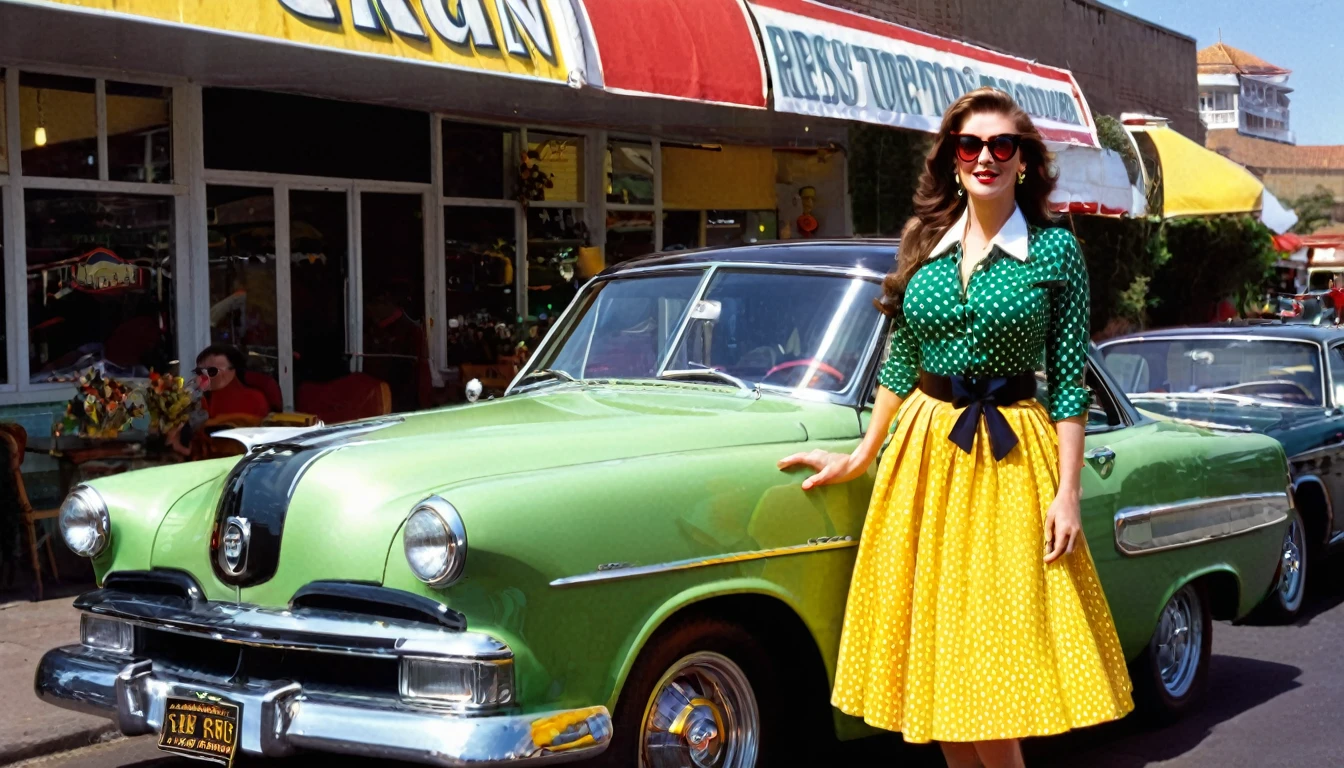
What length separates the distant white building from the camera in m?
93.1

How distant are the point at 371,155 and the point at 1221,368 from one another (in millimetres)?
6277

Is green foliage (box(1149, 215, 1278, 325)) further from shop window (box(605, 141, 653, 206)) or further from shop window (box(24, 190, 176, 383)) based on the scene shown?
shop window (box(24, 190, 176, 383))

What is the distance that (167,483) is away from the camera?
4.45m

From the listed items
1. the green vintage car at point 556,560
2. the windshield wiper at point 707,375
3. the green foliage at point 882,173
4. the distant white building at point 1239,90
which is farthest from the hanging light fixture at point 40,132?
the distant white building at point 1239,90

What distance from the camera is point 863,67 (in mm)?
11812

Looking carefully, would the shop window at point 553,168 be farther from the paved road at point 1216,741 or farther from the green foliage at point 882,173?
the paved road at point 1216,741

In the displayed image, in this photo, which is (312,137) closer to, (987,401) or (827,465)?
(827,465)

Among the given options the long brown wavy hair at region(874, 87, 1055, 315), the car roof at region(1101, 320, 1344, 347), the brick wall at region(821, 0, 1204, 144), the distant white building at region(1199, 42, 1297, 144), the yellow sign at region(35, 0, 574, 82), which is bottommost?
the car roof at region(1101, 320, 1344, 347)

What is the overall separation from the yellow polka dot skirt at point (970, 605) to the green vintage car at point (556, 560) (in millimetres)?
301

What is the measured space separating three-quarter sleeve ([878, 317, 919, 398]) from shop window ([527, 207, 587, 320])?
9.16 meters

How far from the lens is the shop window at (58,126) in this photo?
9008 millimetres

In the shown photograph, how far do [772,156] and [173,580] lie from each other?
11843 mm

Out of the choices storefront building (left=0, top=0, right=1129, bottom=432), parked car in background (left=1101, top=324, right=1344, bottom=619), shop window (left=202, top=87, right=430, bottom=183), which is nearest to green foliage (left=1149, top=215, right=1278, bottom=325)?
storefront building (left=0, top=0, right=1129, bottom=432)

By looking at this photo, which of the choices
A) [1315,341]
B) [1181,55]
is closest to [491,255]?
[1315,341]
